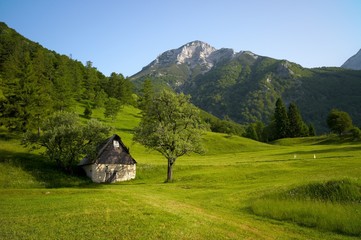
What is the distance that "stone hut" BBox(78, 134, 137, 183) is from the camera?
176ft

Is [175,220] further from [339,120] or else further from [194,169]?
[339,120]

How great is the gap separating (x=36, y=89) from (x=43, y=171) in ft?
89.4

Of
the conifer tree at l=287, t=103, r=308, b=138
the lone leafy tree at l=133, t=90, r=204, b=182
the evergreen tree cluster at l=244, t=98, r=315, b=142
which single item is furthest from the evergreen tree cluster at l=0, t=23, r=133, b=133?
the conifer tree at l=287, t=103, r=308, b=138

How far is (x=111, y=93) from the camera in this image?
150 m

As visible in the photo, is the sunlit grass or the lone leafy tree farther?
the lone leafy tree

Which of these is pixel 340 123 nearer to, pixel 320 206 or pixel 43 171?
pixel 320 206

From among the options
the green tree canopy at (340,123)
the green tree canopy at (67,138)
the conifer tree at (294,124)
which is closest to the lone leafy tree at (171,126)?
the green tree canopy at (67,138)

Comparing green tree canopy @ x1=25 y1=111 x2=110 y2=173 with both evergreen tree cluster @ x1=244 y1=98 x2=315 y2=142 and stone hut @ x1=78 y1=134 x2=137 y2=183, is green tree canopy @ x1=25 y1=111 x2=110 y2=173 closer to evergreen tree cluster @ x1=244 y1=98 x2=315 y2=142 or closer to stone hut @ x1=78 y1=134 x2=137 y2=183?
stone hut @ x1=78 y1=134 x2=137 y2=183

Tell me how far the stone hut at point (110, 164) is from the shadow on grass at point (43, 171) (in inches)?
79.5

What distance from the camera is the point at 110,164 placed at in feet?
182

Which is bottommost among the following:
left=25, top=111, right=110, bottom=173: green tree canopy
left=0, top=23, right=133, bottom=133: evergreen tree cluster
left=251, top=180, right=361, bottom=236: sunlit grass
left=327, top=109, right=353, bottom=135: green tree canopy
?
left=251, top=180, right=361, bottom=236: sunlit grass

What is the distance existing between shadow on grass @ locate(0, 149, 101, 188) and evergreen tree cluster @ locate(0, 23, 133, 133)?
37.0ft

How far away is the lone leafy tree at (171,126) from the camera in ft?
169

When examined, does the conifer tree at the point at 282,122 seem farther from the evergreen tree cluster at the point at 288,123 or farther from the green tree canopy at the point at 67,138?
the green tree canopy at the point at 67,138
